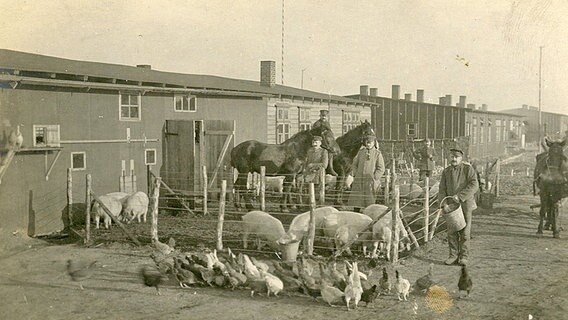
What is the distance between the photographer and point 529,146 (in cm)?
5225

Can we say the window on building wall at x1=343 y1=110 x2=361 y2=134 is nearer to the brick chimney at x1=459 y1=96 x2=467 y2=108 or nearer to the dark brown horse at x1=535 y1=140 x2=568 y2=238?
the dark brown horse at x1=535 y1=140 x2=568 y2=238

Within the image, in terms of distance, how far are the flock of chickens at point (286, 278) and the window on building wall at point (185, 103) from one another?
9.06 m

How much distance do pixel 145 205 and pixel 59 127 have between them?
3.27 meters

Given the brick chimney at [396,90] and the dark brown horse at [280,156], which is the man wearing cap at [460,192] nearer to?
the dark brown horse at [280,156]

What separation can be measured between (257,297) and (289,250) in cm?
187

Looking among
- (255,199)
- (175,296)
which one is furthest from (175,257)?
(255,199)

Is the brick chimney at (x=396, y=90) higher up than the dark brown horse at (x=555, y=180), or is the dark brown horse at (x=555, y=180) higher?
the brick chimney at (x=396, y=90)

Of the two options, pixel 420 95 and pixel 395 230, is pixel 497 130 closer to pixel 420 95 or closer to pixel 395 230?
pixel 420 95

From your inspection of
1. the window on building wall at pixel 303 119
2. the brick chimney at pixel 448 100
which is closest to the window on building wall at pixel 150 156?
the window on building wall at pixel 303 119

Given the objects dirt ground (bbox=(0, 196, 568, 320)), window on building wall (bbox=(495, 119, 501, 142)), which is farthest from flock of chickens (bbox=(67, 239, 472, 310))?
window on building wall (bbox=(495, 119, 501, 142))

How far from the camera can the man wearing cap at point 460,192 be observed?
1009 cm

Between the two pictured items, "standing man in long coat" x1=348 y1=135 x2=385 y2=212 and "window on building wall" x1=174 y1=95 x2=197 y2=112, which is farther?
"window on building wall" x1=174 y1=95 x2=197 y2=112

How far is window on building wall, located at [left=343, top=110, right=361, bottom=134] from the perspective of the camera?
29797mm

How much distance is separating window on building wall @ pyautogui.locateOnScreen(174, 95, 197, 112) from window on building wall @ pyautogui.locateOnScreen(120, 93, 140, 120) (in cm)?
Answer: 170
